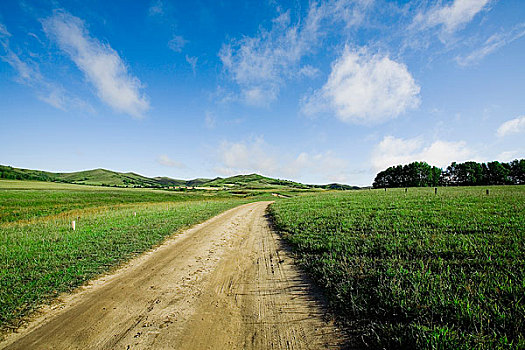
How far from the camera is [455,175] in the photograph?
4338 inches

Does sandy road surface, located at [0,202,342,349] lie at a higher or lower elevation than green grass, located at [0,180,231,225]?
higher

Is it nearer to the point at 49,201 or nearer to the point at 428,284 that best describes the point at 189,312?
the point at 428,284

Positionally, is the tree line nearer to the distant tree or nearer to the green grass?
the distant tree

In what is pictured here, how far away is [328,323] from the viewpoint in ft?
14.1

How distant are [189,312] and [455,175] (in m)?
148

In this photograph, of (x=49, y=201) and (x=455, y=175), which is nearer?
(x=49, y=201)

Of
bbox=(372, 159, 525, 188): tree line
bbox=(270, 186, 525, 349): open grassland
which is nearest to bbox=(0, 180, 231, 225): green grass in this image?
bbox=(270, 186, 525, 349): open grassland

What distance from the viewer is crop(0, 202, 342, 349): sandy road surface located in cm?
393

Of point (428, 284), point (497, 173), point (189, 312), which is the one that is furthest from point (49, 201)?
point (497, 173)

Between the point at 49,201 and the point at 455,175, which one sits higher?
the point at 455,175

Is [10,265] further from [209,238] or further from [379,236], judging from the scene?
[379,236]

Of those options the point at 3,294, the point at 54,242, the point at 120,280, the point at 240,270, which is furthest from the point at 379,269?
the point at 54,242

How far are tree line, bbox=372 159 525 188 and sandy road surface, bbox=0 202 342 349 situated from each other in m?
132

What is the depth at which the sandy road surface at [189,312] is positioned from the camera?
3.93 meters
